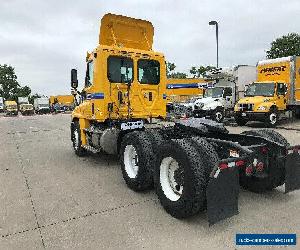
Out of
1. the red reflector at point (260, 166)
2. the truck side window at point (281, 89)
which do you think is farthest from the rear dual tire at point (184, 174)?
the truck side window at point (281, 89)

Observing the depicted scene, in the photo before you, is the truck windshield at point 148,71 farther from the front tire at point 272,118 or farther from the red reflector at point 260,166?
the front tire at point 272,118

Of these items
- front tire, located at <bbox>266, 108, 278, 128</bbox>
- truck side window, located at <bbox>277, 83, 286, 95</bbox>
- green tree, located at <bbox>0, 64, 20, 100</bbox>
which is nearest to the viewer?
front tire, located at <bbox>266, 108, 278, 128</bbox>

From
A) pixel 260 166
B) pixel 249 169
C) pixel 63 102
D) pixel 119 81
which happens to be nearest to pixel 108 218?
pixel 249 169

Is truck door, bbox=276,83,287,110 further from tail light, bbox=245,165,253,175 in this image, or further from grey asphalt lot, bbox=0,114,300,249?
tail light, bbox=245,165,253,175

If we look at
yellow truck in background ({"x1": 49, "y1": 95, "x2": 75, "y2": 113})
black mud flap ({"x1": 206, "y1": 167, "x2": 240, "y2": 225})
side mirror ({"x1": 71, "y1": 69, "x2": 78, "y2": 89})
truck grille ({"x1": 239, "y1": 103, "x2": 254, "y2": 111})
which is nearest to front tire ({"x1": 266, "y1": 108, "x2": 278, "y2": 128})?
truck grille ({"x1": 239, "y1": 103, "x2": 254, "y2": 111})

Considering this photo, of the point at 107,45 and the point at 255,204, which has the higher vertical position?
the point at 107,45

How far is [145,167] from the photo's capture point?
5211mm

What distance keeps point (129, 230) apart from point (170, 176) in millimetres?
1082

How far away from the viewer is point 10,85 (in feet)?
322

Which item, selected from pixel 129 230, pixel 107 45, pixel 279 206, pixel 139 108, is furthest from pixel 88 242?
pixel 107 45

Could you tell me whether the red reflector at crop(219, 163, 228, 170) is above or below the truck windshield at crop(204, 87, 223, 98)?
below

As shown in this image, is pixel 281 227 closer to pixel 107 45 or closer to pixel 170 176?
pixel 170 176

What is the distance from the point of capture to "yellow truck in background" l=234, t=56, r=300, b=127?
16266mm

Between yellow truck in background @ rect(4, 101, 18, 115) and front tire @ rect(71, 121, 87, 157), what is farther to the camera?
yellow truck in background @ rect(4, 101, 18, 115)
